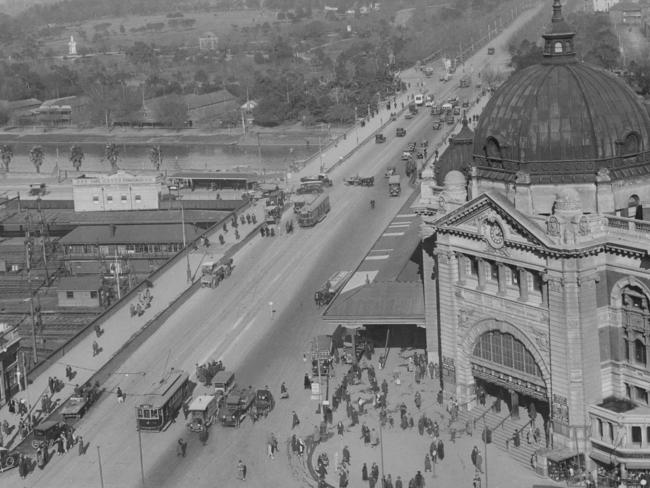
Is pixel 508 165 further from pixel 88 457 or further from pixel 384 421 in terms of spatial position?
pixel 88 457

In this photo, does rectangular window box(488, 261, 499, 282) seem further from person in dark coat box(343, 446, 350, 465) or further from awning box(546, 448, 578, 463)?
person in dark coat box(343, 446, 350, 465)

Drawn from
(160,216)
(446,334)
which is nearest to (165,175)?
(160,216)

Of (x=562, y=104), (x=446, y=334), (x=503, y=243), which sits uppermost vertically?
(x=562, y=104)

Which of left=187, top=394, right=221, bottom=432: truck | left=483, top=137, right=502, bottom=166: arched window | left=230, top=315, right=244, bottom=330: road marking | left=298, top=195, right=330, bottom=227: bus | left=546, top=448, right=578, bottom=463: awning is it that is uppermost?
left=483, top=137, right=502, bottom=166: arched window

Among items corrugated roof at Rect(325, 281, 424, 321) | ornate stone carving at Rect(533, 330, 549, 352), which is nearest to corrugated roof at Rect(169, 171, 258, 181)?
corrugated roof at Rect(325, 281, 424, 321)

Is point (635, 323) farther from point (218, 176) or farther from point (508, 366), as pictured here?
point (218, 176)

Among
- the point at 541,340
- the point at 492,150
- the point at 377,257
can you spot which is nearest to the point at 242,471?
the point at 541,340
